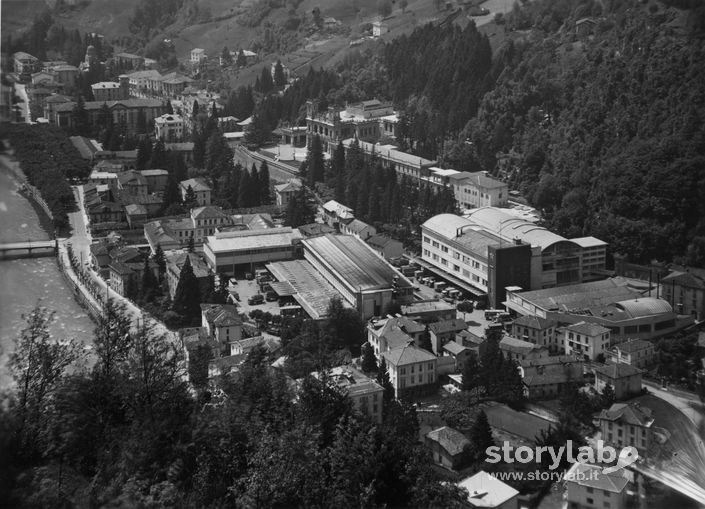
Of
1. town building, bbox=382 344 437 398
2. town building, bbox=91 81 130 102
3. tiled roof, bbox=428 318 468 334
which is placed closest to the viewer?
town building, bbox=382 344 437 398

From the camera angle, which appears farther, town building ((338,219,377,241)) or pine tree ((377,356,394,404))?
town building ((338,219,377,241))

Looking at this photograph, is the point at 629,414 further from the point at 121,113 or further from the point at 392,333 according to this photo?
the point at 121,113

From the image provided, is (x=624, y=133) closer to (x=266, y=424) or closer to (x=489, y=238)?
(x=489, y=238)

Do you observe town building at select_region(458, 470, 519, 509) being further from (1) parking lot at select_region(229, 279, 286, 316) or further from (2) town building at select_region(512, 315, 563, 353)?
(1) parking lot at select_region(229, 279, 286, 316)

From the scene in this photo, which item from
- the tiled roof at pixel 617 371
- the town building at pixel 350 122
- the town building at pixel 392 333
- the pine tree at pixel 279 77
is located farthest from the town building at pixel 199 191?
the tiled roof at pixel 617 371

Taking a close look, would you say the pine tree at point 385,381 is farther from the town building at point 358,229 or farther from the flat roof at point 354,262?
the town building at point 358,229

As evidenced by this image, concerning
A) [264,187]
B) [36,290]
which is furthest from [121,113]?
[36,290]

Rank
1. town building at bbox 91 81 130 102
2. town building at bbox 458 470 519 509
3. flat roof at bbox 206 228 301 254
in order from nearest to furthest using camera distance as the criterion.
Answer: town building at bbox 458 470 519 509 → flat roof at bbox 206 228 301 254 → town building at bbox 91 81 130 102

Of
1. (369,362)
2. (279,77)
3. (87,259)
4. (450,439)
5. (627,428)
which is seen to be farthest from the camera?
(279,77)

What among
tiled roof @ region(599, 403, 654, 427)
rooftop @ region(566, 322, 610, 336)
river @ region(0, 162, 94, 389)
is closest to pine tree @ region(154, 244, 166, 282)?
river @ region(0, 162, 94, 389)
